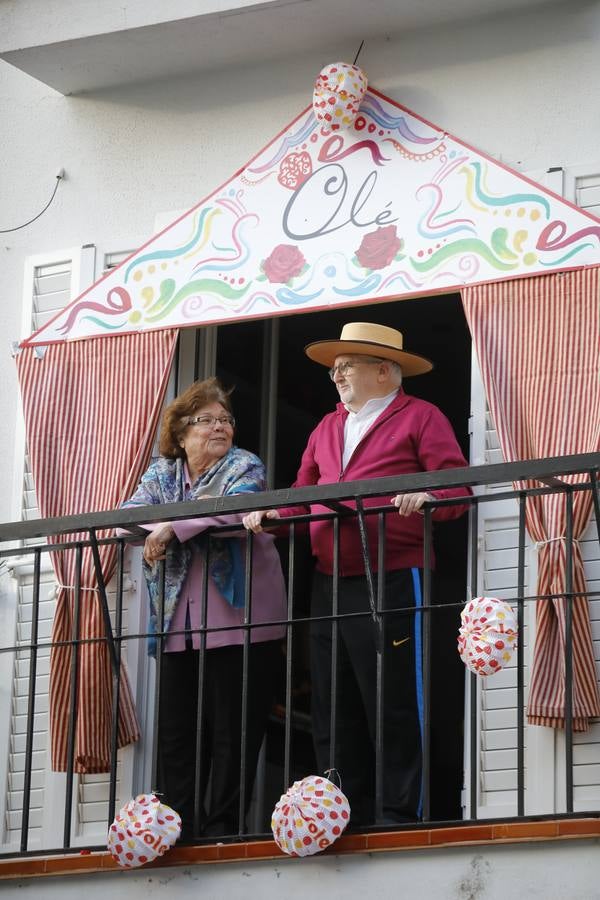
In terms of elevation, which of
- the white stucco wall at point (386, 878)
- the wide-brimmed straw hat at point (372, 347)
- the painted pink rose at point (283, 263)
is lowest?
the white stucco wall at point (386, 878)

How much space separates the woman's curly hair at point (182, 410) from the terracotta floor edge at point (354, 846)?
176 cm

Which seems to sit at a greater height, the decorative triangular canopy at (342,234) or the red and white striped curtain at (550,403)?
the decorative triangular canopy at (342,234)

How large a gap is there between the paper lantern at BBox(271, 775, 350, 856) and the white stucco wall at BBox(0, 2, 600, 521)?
2.70 metres

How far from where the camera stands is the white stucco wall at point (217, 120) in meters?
7.70

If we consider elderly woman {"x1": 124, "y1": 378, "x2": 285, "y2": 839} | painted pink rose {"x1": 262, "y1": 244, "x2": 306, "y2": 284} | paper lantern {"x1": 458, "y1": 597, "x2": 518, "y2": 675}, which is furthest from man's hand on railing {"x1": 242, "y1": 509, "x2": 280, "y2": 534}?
painted pink rose {"x1": 262, "y1": 244, "x2": 306, "y2": 284}

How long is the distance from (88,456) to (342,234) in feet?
5.05

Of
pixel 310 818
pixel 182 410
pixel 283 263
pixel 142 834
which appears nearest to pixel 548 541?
pixel 310 818

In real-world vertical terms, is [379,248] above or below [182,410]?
above

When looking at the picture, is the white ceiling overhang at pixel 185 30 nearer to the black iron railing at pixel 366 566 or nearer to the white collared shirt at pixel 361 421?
the white collared shirt at pixel 361 421

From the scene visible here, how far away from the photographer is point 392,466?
23.4 ft

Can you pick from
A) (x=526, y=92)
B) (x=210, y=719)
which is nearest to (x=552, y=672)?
(x=210, y=719)

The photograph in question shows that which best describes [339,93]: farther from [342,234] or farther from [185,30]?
[185,30]

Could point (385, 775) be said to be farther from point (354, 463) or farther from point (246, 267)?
point (246, 267)

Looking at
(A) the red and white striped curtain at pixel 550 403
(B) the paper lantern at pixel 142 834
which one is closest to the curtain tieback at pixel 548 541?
(A) the red and white striped curtain at pixel 550 403
